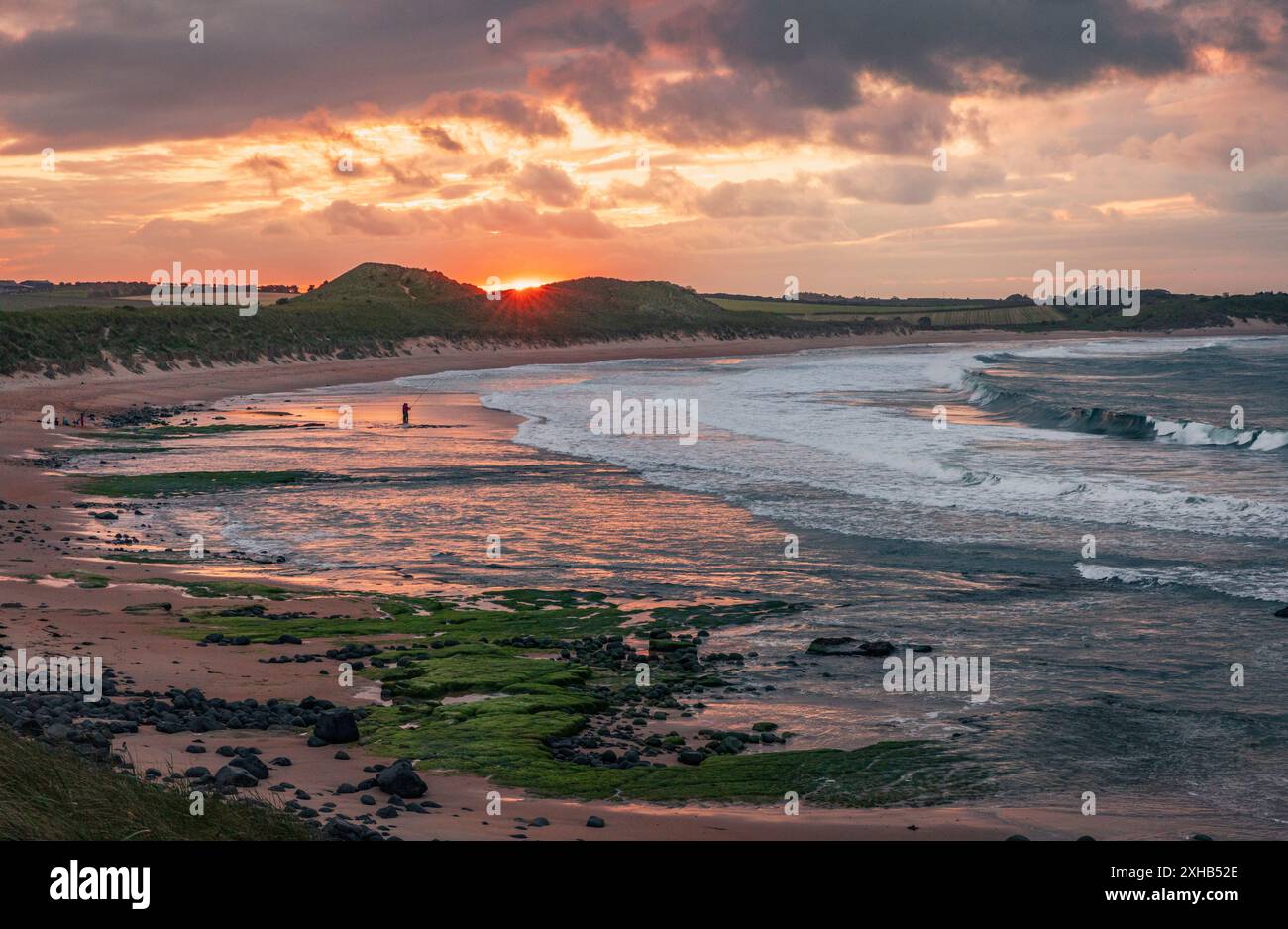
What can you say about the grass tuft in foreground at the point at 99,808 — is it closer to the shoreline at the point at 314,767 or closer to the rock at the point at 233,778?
the rock at the point at 233,778

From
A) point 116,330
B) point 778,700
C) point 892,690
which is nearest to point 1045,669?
point 892,690

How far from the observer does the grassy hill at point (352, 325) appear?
66750mm

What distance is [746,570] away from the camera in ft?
65.3

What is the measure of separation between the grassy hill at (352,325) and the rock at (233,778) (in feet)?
185

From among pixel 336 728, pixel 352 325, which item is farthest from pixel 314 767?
pixel 352 325

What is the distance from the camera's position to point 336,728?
10.9 meters

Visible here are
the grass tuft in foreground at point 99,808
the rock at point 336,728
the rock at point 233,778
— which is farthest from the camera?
the rock at point 336,728

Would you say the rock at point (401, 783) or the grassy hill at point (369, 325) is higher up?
the grassy hill at point (369, 325)

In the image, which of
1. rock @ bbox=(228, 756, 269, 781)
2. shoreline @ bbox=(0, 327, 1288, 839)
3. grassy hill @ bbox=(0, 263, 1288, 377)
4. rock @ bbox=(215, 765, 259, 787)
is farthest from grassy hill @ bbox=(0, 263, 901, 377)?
rock @ bbox=(215, 765, 259, 787)

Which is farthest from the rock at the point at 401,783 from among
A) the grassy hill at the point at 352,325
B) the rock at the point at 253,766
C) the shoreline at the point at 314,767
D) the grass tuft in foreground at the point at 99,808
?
the grassy hill at the point at 352,325

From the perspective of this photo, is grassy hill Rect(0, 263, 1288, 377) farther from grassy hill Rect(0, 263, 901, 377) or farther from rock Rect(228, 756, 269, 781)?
rock Rect(228, 756, 269, 781)

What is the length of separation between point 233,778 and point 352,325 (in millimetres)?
104345
